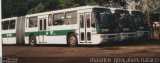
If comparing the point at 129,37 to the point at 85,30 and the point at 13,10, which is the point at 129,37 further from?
the point at 13,10

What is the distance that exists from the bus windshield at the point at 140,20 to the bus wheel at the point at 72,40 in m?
1.52

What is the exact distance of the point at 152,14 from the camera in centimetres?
771

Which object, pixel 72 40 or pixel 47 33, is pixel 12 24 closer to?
pixel 47 33

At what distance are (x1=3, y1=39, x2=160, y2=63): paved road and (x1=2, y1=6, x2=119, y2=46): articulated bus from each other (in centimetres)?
16

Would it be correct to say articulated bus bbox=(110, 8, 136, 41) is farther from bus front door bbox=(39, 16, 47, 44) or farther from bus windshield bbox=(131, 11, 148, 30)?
bus front door bbox=(39, 16, 47, 44)

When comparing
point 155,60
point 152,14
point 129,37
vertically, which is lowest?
point 155,60

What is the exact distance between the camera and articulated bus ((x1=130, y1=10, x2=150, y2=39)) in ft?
25.8

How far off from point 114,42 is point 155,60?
100 centimetres

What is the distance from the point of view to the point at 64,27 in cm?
864

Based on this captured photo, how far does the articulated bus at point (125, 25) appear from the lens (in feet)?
26.3

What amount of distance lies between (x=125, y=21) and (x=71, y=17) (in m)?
1.32

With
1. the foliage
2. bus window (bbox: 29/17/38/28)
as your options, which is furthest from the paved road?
the foliage

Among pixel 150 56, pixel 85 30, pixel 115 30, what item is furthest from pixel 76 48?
pixel 150 56

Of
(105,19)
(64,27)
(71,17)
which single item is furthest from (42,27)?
(105,19)
